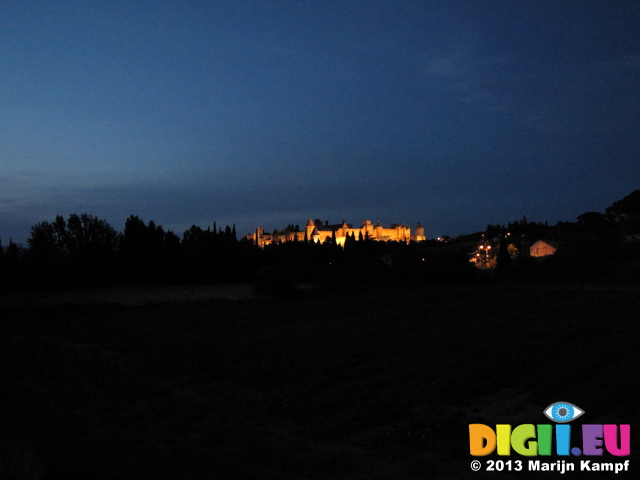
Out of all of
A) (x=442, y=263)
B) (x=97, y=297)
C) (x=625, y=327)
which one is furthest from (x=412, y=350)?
(x=97, y=297)

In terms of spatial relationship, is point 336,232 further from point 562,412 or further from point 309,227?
point 562,412

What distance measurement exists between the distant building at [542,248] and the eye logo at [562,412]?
6293 cm

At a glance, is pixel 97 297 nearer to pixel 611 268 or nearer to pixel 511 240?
pixel 611 268

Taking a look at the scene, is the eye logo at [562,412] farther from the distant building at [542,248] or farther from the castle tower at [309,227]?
the castle tower at [309,227]

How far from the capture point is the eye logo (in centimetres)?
841

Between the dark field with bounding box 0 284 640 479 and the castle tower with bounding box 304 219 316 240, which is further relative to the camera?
the castle tower with bounding box 304 219 316 240

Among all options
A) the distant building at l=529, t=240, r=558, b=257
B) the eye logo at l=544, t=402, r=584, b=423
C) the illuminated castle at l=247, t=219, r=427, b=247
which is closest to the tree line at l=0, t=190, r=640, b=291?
the distant building at l=529, t=240, r=558, b=257

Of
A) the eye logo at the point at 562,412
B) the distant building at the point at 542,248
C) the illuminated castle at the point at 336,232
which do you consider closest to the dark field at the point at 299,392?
the eye logo at the point at 562,412

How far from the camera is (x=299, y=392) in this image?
1084 centimetres

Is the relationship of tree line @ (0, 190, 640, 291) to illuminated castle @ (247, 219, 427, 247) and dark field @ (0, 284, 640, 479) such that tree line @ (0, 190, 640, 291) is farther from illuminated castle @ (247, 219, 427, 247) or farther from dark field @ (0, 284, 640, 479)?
illuminated castle @ (247, 219, 427, 247)

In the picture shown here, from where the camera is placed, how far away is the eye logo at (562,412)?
27.6 ft

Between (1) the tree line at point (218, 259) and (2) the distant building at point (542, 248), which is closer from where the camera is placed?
(1) the tree line at point (218, 259)

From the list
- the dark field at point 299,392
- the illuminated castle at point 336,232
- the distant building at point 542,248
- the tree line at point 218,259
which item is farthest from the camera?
the illuminated castle at point 336,232

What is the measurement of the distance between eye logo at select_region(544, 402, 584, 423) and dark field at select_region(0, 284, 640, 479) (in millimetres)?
169
